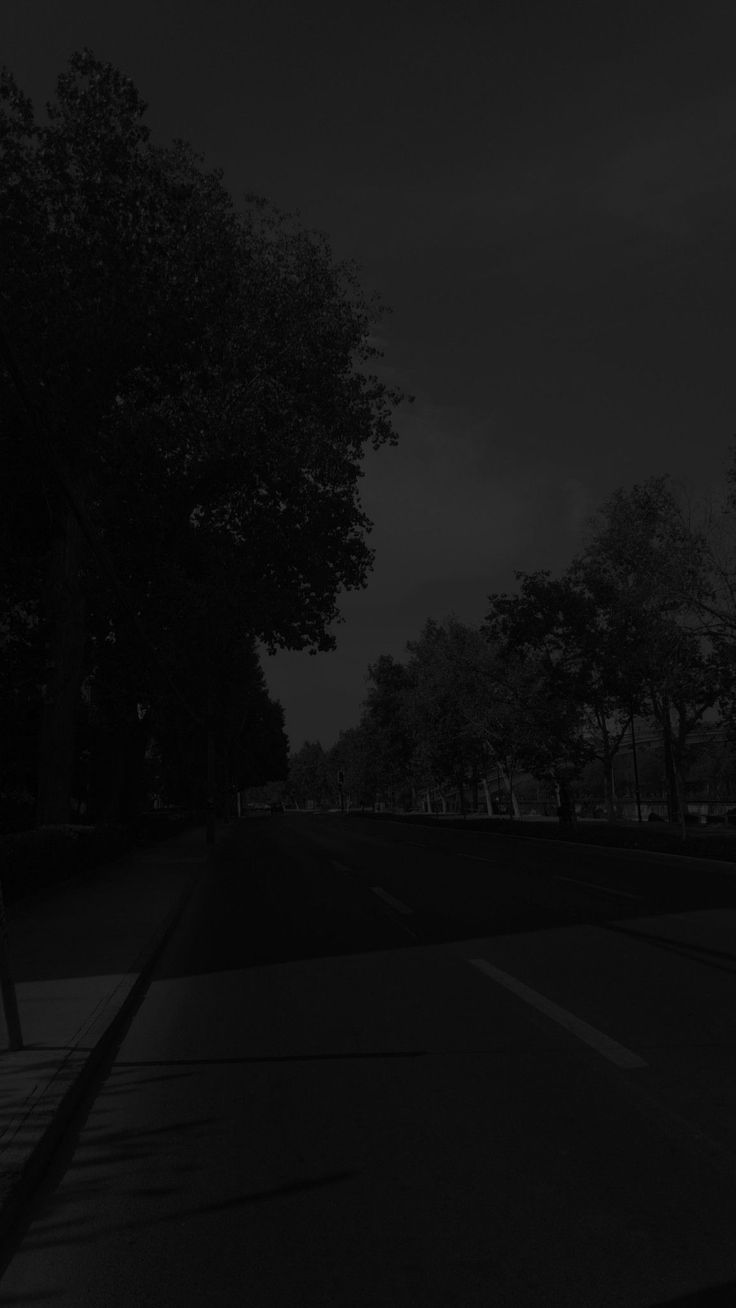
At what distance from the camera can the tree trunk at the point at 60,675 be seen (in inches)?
917

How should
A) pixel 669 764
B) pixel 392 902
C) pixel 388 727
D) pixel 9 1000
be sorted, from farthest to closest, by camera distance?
pixel 388 727, pixel 669 764, pixel 392 902, pixel 9 1000

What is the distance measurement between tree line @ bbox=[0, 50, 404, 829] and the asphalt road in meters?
13.8

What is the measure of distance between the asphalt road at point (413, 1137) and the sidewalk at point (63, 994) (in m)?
0.17

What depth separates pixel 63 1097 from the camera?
5.21 metres

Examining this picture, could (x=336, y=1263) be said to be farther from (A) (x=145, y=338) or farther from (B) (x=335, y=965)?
(A) (x=145, y=338)

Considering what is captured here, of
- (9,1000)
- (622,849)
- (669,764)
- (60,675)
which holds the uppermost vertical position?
(60,675)

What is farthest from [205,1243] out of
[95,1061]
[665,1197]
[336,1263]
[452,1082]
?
[95,1061]

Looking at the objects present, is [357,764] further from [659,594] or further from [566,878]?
[566,878]

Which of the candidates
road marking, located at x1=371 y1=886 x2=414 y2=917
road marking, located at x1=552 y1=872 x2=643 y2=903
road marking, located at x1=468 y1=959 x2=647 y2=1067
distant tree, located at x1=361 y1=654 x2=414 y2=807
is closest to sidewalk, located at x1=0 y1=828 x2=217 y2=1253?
road marking, located at x1=468 y1=959 x2=647 y2=1067

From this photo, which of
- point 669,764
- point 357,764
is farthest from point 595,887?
point 357,764

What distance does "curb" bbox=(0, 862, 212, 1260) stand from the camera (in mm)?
3920

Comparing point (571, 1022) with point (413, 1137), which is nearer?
point (413, 1137)

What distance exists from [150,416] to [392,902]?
1324cm

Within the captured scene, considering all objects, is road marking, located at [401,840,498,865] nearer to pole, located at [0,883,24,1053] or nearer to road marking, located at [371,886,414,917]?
road marking, located at [371,886,414,917]
